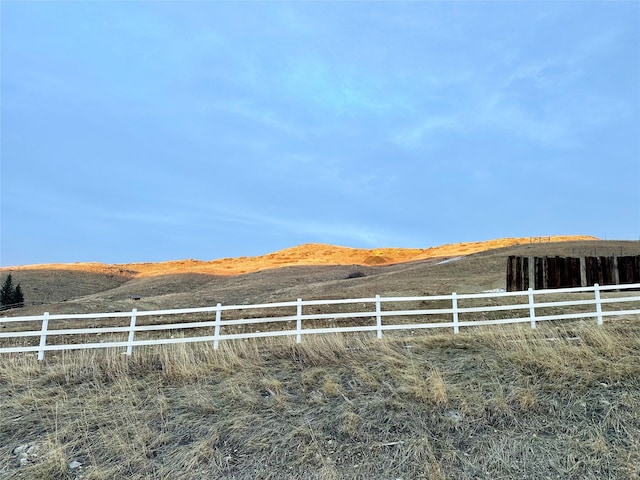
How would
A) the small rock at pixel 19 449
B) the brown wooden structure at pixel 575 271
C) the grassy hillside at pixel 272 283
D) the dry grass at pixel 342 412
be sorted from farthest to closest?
the grassy hillside at pixel 272 283 < the brown wooden structure at pixel 575 271 < the small rock at pixel 19 449 < the dry grass at pixel 342 412

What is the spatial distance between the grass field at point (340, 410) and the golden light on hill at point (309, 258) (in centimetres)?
5899

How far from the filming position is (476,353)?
9016mm

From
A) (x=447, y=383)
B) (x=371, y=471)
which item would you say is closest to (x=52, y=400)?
(x=371, y=471)

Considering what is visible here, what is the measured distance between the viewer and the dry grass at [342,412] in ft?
19.0

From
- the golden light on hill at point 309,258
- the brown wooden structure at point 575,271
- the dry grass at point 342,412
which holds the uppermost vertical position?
the golden light on hill at point 309,258

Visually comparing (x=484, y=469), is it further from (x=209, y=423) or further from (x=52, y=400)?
(x=52, y=400)

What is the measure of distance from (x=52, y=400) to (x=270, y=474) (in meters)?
4.44

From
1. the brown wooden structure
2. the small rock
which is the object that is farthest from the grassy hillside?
the small rock

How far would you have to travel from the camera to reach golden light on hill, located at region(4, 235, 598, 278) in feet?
241

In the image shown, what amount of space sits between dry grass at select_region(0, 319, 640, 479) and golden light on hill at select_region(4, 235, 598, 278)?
59.2 m

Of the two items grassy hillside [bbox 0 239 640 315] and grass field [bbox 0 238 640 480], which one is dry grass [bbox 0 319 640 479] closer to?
grass field [bbox 0 238 640 480]

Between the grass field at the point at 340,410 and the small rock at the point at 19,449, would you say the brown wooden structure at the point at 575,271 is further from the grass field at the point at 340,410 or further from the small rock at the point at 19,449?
the small rock at the point at 19,449

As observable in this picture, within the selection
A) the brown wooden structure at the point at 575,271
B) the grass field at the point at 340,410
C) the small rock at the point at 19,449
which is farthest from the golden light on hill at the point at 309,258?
the small rock at the point at 19,449

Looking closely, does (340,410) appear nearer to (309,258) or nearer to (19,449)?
(19,449)
